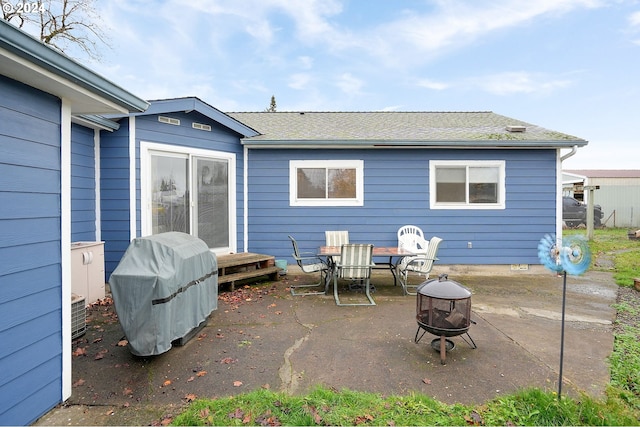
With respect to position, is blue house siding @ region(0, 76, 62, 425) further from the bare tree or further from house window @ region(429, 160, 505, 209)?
the bare tree

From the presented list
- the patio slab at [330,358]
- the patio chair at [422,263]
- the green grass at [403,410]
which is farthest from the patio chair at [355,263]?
the green grass at [403,410]

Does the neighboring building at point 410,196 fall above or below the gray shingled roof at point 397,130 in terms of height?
below

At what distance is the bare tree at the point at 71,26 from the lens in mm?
10383

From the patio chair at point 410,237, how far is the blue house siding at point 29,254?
5608 millimetres

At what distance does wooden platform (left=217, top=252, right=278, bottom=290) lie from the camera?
18.1 feet

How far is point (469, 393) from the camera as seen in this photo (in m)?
2.46

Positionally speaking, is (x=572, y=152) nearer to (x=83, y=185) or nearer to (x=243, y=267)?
(x=243, y=267)

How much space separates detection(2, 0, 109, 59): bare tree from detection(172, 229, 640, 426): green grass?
12.9 meters

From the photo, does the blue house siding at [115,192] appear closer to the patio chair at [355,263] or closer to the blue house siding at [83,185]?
the blue house siding at [83,185]

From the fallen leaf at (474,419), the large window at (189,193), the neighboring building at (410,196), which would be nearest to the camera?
the fallen leaf at (474,419)

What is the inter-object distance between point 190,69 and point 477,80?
37.5ft

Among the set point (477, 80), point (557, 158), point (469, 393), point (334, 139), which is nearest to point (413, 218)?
point (334, 139)

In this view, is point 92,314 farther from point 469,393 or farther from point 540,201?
point 540,201

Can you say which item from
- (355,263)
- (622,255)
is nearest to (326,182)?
(355,263)
